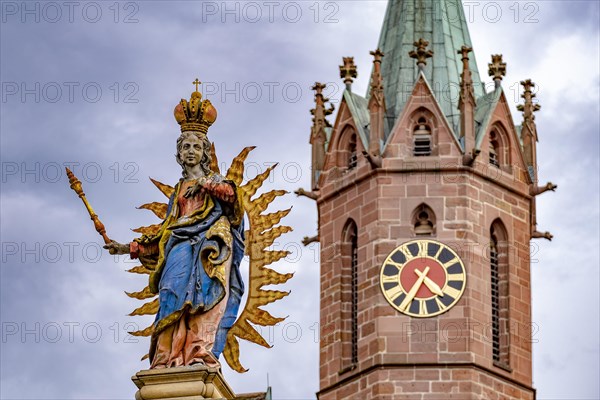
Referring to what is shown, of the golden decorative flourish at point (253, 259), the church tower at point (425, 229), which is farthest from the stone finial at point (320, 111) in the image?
the golden decorative flourish at point (253, 259)

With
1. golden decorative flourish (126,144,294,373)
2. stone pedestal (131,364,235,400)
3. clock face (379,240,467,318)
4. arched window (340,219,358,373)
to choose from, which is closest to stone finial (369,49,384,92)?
arched window (340,219,358,373)

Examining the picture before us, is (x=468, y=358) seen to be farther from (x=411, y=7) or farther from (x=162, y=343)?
(x=162, y=343)

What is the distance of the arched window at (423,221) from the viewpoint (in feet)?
200

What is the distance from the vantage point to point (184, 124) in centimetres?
3150

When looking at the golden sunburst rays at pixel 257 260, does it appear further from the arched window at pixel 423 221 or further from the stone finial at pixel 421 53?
the stone finial at pixel 421 53

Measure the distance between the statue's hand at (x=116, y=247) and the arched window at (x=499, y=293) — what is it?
96.7 ft

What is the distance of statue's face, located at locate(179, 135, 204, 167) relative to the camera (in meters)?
31.4

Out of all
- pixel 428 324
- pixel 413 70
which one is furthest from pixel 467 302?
pixel 413 70

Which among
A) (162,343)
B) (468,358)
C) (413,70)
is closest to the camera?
(162,343)

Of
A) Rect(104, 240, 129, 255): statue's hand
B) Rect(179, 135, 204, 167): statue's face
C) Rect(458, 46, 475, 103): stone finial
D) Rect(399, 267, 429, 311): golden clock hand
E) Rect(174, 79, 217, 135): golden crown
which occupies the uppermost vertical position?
Rect(458, 46, 475, 103): stone finial

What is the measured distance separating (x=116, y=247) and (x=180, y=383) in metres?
2.11

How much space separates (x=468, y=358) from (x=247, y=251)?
1089 inches

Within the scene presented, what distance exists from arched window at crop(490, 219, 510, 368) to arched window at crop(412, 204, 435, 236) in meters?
1.58

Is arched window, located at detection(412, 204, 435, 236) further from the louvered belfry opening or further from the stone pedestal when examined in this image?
the stone pedestal
